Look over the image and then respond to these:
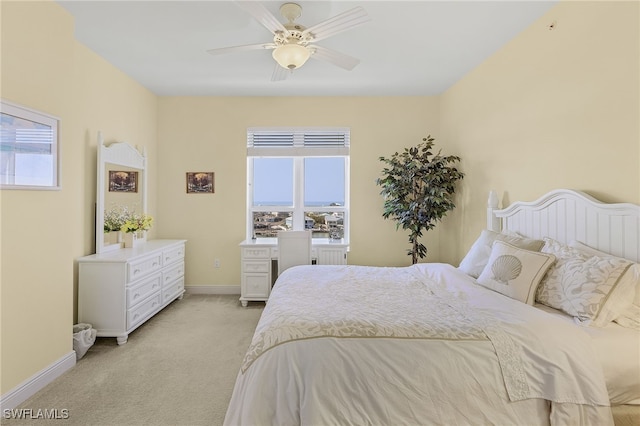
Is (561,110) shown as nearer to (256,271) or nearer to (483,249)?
(483,249)

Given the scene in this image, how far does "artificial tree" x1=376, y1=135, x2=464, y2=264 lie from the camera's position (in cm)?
340

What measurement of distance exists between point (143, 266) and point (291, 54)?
7.96 feet

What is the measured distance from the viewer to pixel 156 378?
Answer: 7.22ft

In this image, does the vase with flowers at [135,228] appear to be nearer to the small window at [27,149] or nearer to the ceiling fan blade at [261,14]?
the small window at [27,149]

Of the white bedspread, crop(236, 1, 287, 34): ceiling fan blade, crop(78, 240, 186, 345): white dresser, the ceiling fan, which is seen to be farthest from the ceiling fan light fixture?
crop(78, 240, 186, 345): white dresser

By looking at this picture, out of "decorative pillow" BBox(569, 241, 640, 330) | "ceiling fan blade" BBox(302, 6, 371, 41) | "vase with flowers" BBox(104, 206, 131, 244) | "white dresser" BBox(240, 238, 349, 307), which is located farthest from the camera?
"white dresser" BBox(240, 238, 349, 307)

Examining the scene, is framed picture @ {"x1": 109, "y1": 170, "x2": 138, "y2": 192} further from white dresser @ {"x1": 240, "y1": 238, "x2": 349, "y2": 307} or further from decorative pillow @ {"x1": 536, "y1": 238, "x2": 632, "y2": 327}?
decorative pillow @ {"x1": 536, "y1": 238, "x2": 632, "y2": 327}

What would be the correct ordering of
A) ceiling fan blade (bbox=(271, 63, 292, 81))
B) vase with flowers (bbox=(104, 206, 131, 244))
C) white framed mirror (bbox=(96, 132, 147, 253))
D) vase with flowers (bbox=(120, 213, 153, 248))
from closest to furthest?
1. ceiling fan blade (bbox=(271, 63, 292, 81))
2. white framed mirror (bbox=(96, 132, 147, 253))
3. vase with flowers (bbox=(104, 206, 131, 244))
4. vase with flowers (bbox=(120, 213, 153, 248))

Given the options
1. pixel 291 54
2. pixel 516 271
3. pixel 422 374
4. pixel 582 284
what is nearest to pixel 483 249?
pixel 516 271

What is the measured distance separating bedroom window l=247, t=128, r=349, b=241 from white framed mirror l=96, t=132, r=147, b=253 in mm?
1355

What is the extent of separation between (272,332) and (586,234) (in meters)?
2.05

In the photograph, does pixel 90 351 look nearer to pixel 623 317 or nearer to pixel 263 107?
pixel 263 107

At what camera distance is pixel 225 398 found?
6.50ft

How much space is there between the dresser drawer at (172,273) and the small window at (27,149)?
1.59 metres
